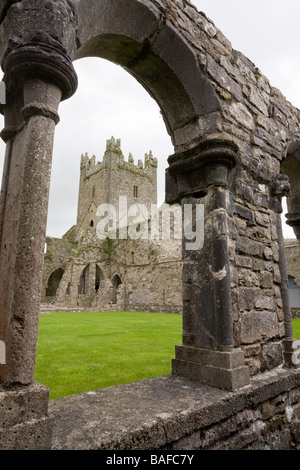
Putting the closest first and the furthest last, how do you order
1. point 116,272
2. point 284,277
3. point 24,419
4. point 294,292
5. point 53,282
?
point 24,419, point 284,277, point 294,292, point 116,272, point 53,282

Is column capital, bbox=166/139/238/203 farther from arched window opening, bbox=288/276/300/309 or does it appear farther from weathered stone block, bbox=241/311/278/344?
arched window opening, bbox=288/276/300/309

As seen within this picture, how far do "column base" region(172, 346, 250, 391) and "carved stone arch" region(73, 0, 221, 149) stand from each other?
81.3 inches

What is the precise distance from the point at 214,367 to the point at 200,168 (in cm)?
184

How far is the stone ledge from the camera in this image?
1.59 metres

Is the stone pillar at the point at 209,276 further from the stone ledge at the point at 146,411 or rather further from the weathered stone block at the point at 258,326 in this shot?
the weathered stone block at the point at 258,326

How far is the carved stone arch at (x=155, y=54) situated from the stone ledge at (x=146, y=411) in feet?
7.67

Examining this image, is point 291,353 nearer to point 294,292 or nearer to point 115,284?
point 294,292

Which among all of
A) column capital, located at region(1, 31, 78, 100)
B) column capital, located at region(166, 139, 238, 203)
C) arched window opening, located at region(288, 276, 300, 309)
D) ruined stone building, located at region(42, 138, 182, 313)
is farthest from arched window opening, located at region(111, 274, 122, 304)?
column capital, located at region(1, 31, 78, 100)

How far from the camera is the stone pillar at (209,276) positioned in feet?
8.11

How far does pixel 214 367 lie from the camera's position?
246 centimetres

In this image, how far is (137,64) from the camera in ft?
9.44

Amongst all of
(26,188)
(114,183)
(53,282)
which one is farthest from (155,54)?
(114,183)
